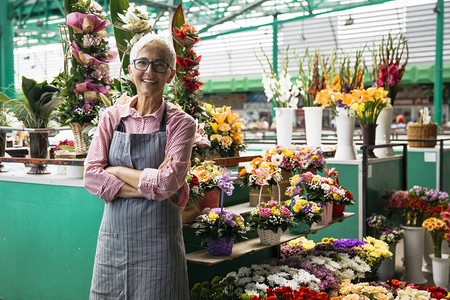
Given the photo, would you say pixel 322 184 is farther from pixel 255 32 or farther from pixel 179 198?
pixel 255 32

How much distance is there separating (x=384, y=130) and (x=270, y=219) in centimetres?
313

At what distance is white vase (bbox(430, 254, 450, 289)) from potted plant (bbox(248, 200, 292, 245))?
8.39ft

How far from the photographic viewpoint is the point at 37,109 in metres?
3.30

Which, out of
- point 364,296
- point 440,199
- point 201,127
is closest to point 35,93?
point 201,127

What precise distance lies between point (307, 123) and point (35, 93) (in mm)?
2632

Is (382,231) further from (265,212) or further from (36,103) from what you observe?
(36,103)

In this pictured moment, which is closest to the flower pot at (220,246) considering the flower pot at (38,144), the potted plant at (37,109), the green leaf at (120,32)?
the green leaf at (120,32)

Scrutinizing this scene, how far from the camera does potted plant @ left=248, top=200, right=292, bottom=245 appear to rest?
2609 millimetres

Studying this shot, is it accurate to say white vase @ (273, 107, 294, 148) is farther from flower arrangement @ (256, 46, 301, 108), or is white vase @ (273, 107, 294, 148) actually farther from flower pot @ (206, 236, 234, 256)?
flower pot @ (206, 236, 234, 256)

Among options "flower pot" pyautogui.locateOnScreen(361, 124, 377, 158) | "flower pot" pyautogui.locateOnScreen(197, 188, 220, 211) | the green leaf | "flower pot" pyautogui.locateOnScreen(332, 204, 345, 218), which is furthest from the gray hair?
"flower pot" pyautogui.locateOnScreen(361, 124, 377, 158)

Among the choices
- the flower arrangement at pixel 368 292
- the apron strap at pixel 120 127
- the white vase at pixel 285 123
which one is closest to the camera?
the apron strap at pixel 120 127

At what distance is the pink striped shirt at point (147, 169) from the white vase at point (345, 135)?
2.98 metres

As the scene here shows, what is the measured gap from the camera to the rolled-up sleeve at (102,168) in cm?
192

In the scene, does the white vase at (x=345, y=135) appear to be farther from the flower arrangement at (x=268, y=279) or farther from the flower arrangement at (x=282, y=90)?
the flower arrangement at (x=268, y=279)
